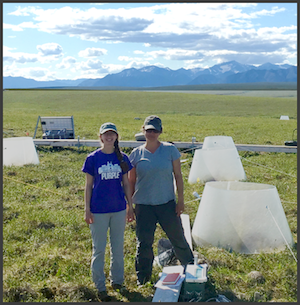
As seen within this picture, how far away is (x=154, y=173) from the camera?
382cm

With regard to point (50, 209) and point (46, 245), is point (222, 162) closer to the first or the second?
point (50, 209)

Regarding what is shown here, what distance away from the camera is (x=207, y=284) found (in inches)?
158

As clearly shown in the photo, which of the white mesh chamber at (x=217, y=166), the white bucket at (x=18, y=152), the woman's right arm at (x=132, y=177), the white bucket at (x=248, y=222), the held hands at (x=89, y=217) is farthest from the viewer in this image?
the white bucket at (x=18, y=152)

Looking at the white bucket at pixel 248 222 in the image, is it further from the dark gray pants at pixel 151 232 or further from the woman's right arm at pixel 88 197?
the woman's right arm at pixel 88 197

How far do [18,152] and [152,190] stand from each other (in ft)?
26.3

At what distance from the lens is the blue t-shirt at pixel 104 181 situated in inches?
145

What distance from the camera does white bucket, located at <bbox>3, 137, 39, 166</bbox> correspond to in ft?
35.2

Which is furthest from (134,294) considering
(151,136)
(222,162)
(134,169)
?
(222,162)

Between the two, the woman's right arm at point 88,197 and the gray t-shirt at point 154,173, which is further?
the gray t-shirt at point 154,173

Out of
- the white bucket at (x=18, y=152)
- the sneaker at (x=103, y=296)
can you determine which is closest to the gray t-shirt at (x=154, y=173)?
the sneaker at (x=103, y=296)

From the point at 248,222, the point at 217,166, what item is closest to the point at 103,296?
the point at 248,222

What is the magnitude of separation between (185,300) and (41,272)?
1805mm

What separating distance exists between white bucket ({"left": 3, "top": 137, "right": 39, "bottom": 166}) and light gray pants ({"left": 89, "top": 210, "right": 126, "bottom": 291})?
25.0 ft

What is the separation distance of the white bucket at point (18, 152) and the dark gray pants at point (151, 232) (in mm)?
7657
